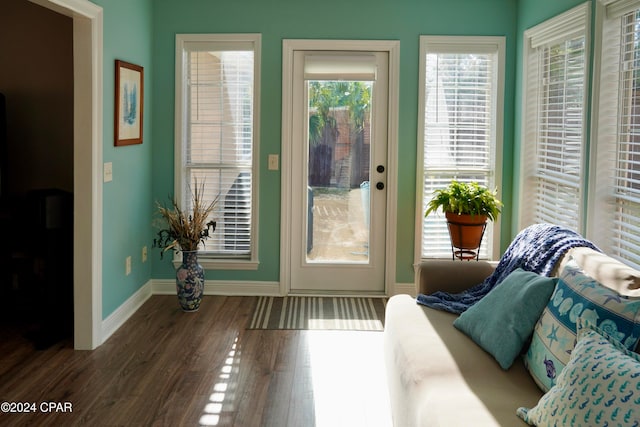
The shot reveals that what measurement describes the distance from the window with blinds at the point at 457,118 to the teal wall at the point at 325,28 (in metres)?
0.08

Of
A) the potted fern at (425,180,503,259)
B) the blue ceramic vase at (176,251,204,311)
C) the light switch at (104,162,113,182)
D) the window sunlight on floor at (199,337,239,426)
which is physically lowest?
the window sunlight on floor at (199,337,239,426)

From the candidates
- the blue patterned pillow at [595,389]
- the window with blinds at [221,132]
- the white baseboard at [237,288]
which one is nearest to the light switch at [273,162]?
the window with blinds at [221,132]

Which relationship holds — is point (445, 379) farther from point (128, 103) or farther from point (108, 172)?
point (128, 103)

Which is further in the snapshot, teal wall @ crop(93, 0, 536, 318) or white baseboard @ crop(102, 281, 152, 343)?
teal wall @ crop(93, 0, 536, 318)

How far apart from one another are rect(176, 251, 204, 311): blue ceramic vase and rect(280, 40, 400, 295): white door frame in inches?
31.3

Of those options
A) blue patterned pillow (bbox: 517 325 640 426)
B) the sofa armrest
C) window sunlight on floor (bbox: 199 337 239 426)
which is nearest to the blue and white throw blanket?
the sofa armrest

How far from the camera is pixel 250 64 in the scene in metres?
5.56

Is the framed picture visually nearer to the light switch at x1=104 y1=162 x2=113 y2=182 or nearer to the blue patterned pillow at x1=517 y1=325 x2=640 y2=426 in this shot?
the light switch at x1=104 y1=162 x2=113 y2=182

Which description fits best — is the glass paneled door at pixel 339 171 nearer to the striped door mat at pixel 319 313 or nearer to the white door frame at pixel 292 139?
the white door frame at pixel 292 139

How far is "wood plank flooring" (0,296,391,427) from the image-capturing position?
3355 mm

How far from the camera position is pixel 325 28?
5500mm

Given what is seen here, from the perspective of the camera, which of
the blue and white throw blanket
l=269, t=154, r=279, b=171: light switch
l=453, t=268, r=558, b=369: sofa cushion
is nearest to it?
l=453, t=268, r=558, b=369: sofa cushion

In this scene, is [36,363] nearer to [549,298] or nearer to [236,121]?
[236,121]

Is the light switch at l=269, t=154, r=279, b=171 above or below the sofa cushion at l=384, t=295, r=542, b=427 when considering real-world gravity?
above
